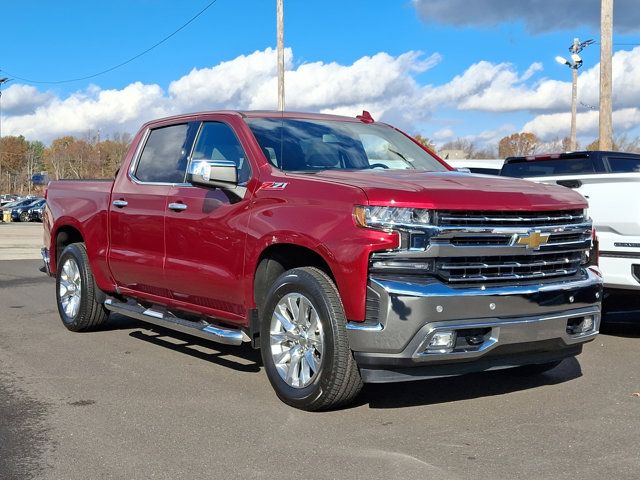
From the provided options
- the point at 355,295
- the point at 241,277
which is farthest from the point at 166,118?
the point at 355,295

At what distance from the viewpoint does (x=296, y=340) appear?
196 inches

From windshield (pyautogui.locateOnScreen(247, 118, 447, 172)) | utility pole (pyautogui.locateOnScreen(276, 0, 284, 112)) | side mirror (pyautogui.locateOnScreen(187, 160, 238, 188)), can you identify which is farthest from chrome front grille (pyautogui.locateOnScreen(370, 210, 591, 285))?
utility pole (pyautogui.locateOnScreen(276, 0, 284, 112))

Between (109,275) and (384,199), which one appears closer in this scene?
(384,199)

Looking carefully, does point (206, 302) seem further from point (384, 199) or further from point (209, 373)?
point (384, 199)

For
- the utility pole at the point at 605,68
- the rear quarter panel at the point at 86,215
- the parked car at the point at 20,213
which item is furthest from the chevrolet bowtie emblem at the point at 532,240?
the parked car at the point at 20,213

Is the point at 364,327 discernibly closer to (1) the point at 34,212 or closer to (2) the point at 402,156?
(2) the point at 402,156

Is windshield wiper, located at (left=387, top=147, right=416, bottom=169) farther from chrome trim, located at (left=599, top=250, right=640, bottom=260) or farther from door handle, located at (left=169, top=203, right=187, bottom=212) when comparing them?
chrome trim, located at (left=599, top=250, right=640, bottom=260)

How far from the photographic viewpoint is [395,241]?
174 inches

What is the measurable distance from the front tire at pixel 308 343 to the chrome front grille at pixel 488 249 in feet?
1.47

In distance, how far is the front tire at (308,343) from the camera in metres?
4.65

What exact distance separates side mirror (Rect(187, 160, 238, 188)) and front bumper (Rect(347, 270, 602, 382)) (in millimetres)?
1527

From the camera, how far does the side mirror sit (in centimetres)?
542

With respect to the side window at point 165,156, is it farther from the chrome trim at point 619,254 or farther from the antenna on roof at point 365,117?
the chrome trim at point 619,254

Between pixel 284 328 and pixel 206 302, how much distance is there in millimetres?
1031
